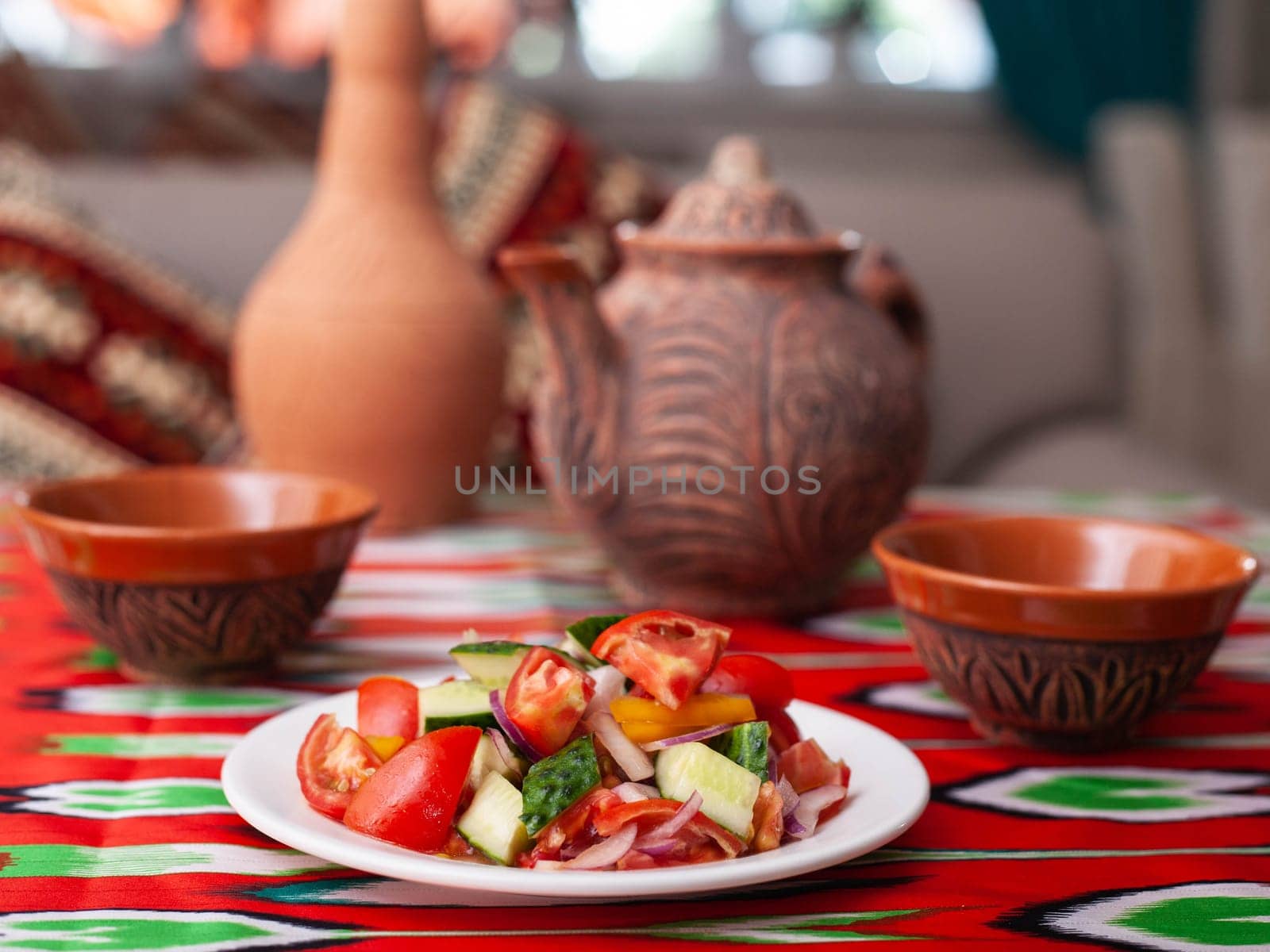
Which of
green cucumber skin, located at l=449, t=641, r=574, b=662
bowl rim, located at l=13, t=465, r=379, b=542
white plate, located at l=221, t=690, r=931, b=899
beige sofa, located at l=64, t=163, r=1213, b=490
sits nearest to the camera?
white plate, located at l=221, t=690, r=931, b=899

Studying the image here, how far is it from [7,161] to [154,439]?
1.23 ft

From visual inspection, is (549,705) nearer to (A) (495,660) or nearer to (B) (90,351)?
(A) (495,660)

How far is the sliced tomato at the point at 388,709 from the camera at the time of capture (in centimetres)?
55

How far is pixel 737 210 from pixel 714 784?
50 cm

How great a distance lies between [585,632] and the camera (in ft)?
1.85

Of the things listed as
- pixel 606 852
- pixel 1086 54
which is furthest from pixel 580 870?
pixel 1086 54

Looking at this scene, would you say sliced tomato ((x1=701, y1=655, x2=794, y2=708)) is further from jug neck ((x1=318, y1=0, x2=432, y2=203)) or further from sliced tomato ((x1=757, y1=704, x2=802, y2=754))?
jug neck ((x1=318, y1=0, x2=432, y2=203))

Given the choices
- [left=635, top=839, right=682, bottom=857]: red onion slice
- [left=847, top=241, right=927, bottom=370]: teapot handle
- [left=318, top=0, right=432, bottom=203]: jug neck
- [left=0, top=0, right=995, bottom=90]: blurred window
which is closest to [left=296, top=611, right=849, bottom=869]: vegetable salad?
[left=635, top=839, right=682, bottom=857]: red onion slice

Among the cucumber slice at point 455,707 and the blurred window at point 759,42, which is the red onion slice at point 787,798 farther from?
the blurred window at point 759,42

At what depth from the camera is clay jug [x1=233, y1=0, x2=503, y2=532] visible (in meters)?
1.10

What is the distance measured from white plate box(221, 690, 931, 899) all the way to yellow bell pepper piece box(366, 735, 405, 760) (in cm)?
3

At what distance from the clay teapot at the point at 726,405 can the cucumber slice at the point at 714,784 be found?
14.7 inches

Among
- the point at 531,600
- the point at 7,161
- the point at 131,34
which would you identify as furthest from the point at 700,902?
the point at 131,34

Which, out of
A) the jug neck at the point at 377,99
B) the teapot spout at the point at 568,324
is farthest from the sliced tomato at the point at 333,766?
the jug neck at the point at 377,99
